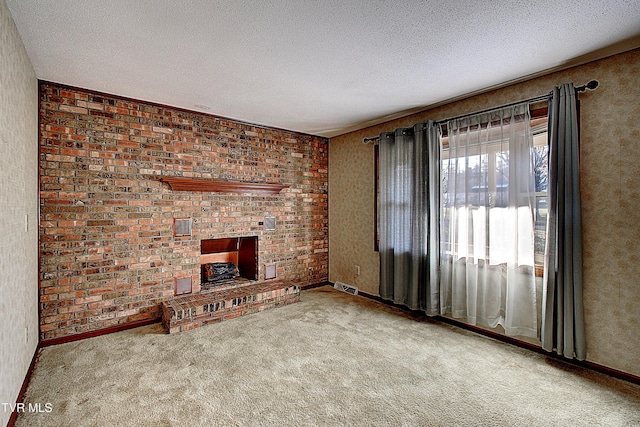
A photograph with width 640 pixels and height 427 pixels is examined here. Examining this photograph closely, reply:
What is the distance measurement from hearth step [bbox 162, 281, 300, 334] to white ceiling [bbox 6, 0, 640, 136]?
7.37ft

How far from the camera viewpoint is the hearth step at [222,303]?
3.17 m

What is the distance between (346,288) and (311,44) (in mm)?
3506

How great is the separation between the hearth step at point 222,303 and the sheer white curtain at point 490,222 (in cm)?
202

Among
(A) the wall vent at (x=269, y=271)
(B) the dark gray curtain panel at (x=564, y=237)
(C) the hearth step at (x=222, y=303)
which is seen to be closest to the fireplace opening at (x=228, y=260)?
(A) the wall vent at (x=269, y=271)

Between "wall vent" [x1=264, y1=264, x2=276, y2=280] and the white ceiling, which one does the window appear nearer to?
the white ceiling

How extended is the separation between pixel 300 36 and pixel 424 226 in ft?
7.89

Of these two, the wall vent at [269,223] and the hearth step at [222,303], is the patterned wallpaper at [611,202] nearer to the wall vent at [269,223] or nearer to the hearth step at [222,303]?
the hearth step at [222,303]

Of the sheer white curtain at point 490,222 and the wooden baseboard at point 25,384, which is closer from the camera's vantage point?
the wooden baseboard at point 25,384

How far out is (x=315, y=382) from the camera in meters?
2.26

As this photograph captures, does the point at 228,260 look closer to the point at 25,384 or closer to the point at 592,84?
the point at 25,384

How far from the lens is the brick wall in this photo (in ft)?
9.50

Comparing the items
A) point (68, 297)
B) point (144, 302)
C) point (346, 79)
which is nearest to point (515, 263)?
point (346, 79)

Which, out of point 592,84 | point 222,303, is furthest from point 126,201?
point 592,84

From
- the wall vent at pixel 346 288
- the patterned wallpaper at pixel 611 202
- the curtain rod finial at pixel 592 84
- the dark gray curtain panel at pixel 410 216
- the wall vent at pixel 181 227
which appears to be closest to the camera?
the patterned wallpaper at pixel 611 202
